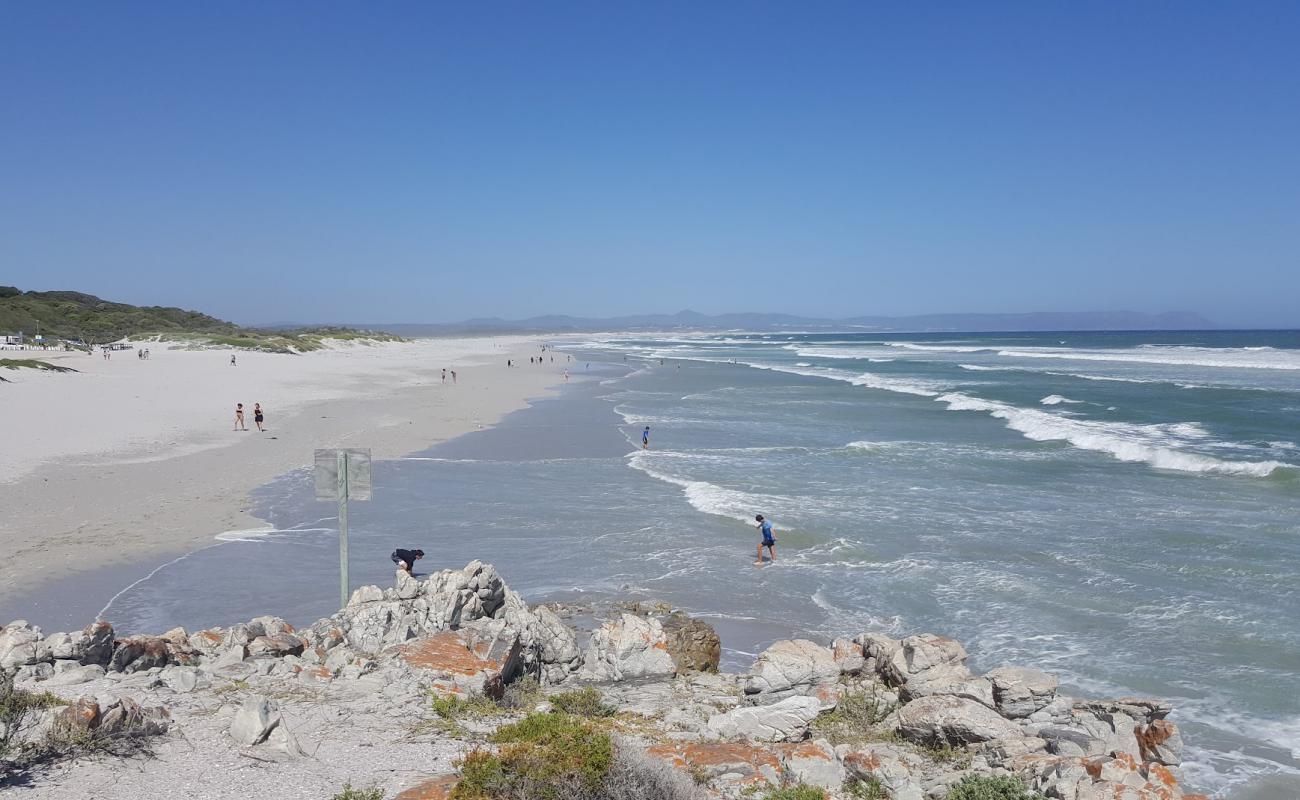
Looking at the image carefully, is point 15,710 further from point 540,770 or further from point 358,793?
point 540,770

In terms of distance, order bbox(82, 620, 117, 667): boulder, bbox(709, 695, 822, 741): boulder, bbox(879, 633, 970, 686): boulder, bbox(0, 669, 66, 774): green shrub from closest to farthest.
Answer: bbox(0, 669, 66, 774): green shrub, bbox(709, 695, 822, 741): boulder, bbox(82, 620, 117, 667): boulder, bbox(879, 633, 970, 686): boulder

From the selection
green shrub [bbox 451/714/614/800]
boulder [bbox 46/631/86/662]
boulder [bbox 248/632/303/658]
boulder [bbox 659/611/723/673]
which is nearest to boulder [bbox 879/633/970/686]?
boulder [bbox 659/611/723/673]

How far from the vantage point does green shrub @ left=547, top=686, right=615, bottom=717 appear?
25.7 ft

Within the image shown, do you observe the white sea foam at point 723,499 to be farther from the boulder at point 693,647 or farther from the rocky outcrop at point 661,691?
the rocky outcrop at point 661,691

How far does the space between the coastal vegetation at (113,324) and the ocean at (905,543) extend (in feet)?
186

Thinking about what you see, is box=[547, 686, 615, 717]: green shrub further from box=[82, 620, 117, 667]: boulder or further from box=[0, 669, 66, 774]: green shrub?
box=[82, 620, 117, 667]: boulder

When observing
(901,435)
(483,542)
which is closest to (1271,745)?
(483,542)

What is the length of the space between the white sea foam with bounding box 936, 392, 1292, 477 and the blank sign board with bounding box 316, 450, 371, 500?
22681 mm

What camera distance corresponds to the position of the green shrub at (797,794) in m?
5.90

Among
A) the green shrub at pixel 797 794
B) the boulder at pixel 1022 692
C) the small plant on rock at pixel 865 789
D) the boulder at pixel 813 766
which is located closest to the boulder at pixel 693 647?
the boulder at pixel 813 766

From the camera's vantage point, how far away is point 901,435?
102 feet

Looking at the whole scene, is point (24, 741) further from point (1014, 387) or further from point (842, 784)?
point (1014, 387)

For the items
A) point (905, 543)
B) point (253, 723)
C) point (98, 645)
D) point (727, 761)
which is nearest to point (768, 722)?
point (727, 761)

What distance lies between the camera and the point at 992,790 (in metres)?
5.99
